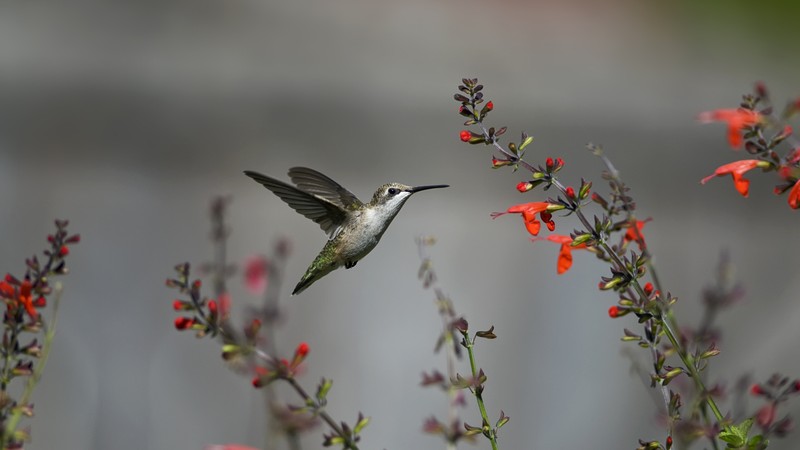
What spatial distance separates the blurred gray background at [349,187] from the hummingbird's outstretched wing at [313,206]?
6.66 ft

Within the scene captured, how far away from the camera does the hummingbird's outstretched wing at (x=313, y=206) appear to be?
194cm

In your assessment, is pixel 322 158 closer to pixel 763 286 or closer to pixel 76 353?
pixel 76 353

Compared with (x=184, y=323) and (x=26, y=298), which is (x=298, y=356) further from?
(x=26, y=298)

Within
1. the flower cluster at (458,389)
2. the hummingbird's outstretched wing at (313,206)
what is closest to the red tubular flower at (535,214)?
the flower cluster at (458,389)

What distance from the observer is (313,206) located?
2109 mm

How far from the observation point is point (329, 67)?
16.0 feet

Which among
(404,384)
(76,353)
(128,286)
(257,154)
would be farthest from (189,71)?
(404,384)

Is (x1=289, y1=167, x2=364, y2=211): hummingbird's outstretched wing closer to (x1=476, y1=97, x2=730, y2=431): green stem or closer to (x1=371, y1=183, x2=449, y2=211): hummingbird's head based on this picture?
(x1=371, y1=183, x2=449, y2=211): hummingbird's head

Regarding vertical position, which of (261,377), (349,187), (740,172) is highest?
(349,187)

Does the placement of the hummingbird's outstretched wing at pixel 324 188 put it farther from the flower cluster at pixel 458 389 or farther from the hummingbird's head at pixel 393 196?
the flower cluster at pixel 458 389

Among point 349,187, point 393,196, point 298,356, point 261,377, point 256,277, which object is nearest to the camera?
point 261,377

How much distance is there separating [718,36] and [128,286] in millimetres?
3439

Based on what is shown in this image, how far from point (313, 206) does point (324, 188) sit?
0.05 m

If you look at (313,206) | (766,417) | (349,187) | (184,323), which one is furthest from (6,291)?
(349,187)
